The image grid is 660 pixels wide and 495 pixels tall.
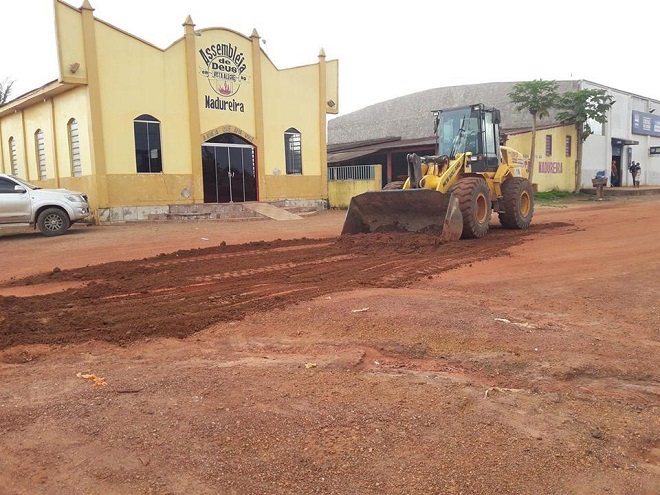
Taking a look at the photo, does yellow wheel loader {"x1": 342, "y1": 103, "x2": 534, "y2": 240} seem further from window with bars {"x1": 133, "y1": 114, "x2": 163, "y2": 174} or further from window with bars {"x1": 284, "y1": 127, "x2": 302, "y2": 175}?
window with bars {"x1": 284, "y1": 127, "x2": 302, "y2": 175}

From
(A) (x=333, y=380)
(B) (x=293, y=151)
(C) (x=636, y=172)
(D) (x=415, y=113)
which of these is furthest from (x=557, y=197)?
(A) (x=333, y=380)

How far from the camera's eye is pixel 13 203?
14.3 meters

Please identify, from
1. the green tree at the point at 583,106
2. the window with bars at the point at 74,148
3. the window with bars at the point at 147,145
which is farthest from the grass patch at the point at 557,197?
the window with bars at the point at 74,148

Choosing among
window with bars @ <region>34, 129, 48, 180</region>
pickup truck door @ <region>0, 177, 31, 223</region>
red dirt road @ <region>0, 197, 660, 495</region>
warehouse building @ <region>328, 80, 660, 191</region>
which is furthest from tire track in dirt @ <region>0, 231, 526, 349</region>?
warehouse building @ <region>328, 80, 660, 191</region>

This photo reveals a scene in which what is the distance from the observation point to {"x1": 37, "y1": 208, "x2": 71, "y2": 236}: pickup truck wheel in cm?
1476

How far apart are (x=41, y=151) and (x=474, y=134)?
18.5m

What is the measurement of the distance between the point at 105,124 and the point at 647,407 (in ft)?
60.7

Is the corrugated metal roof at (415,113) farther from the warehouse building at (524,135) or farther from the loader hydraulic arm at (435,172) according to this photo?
the loader hydraulic arm at (435,172)

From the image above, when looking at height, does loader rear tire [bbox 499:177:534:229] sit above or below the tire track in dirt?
above

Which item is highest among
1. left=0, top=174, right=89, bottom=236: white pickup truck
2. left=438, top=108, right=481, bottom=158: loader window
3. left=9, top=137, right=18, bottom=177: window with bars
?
left=9, top=137, right=18, bottom=177: window with bars

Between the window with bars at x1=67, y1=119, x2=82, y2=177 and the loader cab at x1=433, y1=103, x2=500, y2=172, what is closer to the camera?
the loader cab at x1=433, y1=103, x2=500, y2=172

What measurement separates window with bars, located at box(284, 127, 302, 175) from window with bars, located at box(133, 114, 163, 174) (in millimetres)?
5566

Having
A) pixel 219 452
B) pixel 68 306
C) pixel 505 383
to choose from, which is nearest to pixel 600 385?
pixel 505 383

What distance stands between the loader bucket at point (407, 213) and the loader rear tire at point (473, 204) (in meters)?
0.33
